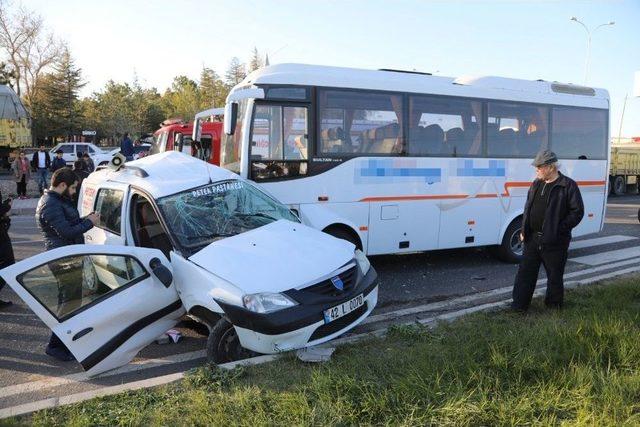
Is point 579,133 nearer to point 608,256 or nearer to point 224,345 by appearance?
point 608,256

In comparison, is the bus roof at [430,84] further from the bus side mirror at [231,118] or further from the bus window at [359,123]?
the bus side mirror at [231,118]

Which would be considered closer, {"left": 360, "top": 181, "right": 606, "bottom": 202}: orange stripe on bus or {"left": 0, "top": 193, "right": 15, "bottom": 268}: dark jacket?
{"left": 0, "top": 193, "right": 15, "bottom": 268}: dark jacket

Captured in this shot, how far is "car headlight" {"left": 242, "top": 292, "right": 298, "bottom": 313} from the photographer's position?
4.17 metres

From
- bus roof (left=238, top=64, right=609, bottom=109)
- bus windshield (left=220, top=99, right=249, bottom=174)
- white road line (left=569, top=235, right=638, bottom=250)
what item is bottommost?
white road line (left=569, top=235, right=638, bottom=250)

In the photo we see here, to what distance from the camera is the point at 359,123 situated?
7629 millimetres

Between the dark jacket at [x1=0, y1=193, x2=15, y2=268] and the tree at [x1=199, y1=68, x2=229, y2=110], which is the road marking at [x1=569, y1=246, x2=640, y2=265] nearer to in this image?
the dark jacket at [x1=0, y1=193, x2=15, y2=268]

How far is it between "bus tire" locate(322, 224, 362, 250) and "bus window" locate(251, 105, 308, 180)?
0.93 metres

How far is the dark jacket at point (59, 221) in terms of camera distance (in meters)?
5.09

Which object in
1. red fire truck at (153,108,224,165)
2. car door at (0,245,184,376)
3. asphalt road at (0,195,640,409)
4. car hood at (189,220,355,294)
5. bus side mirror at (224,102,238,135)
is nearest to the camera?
car door at (0,245,184,376)

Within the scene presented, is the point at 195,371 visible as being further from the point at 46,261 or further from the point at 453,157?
the point at 453,157

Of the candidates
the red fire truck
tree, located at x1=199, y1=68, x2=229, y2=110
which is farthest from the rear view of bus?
tree, located at x1=199, y1=68, x2=229, y2=110

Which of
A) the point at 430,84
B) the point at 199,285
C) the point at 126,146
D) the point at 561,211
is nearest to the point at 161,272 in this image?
the point at 199,285

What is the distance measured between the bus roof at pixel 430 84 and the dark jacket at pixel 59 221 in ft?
10.3

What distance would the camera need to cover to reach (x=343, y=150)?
7559 millimetres
